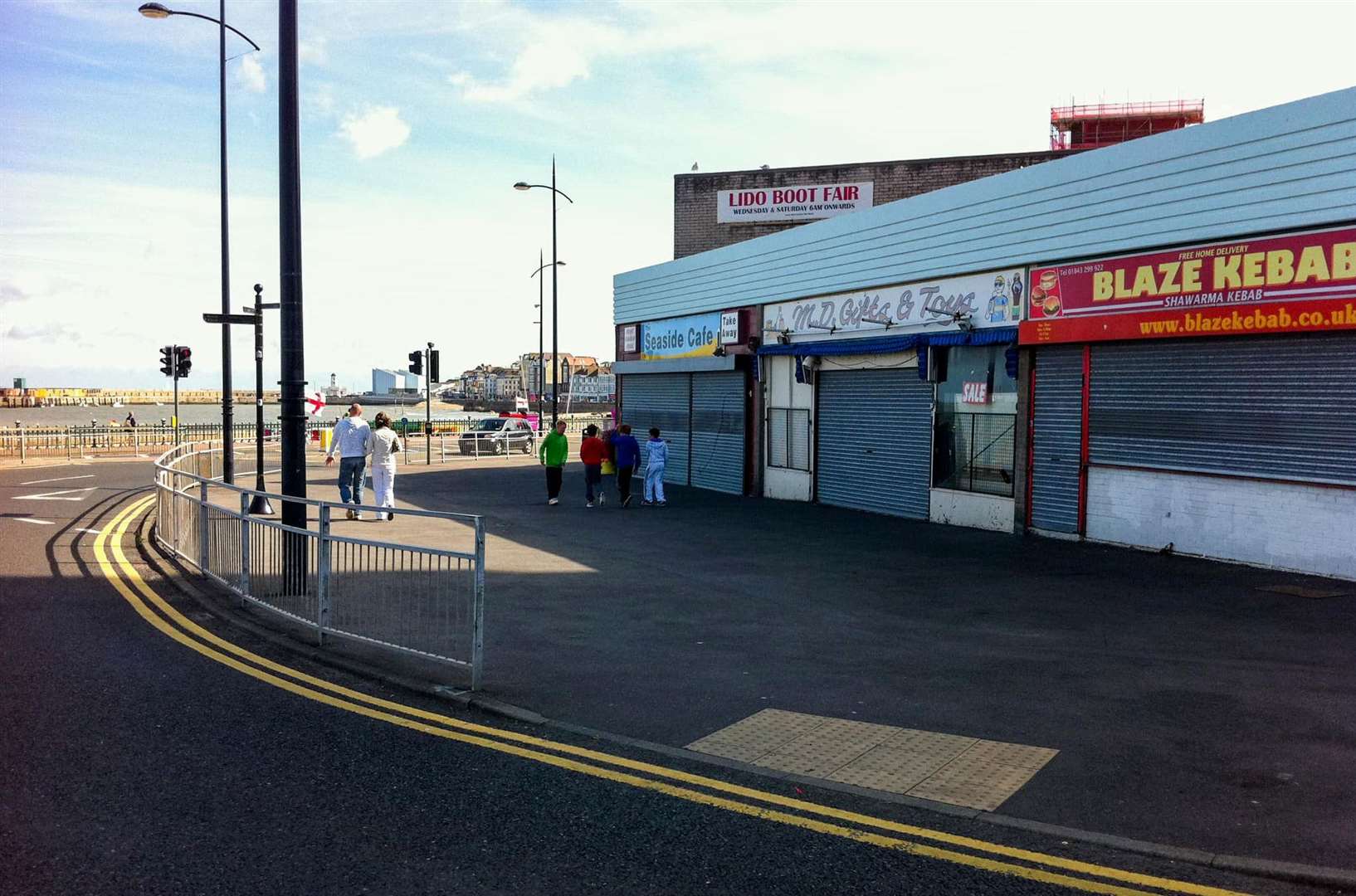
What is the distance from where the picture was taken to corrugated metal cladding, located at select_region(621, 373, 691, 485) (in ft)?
89.4

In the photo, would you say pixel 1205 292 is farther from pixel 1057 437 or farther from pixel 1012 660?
pixel 1012 660

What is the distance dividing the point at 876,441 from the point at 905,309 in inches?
104

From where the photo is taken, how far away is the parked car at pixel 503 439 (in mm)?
40656

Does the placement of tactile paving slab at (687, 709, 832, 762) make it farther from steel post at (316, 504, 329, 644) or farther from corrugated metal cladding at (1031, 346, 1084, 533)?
corrugated metal cladding at (1031, 346, 1084, 533)

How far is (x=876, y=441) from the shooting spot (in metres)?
20.2

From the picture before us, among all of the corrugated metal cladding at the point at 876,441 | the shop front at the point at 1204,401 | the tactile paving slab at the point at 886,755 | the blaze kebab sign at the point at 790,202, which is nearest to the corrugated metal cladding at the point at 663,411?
the corrugated metal cladding at the point at 876,441

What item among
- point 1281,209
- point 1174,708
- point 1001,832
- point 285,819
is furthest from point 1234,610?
point 285,819

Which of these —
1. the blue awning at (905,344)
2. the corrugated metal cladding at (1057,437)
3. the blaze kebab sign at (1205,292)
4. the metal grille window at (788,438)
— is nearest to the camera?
the blaze kebab sign at (1205,292)

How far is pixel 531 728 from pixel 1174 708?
444 centimetres

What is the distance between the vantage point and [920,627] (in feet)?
32.8

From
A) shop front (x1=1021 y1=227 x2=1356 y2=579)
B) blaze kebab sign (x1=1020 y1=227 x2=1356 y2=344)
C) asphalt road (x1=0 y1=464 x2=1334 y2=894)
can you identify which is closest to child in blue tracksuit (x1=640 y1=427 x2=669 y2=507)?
shop front (x1=1021 y1=227 x2=1356 y2=579)

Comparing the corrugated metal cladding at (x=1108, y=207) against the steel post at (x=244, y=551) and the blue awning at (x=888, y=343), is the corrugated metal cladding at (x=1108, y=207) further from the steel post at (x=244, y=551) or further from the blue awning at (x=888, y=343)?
the steel post at (x=244, y=551)

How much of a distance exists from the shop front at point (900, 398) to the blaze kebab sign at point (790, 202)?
9809 mm

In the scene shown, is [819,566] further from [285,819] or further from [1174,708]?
[285,819]
